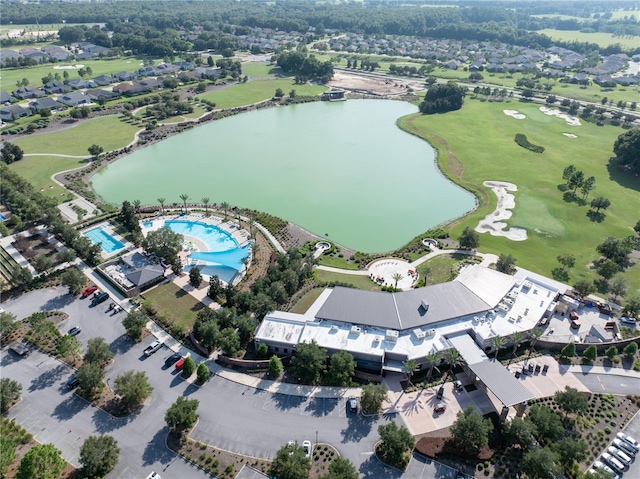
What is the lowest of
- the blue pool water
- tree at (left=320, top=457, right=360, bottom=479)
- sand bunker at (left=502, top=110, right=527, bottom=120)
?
the blue pool water

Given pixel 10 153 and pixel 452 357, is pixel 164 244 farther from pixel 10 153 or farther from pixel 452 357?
pixel 10 153

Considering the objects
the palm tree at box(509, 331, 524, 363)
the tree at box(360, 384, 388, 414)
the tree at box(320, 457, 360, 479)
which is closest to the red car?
the tree at box(360, 384, 388, 414)

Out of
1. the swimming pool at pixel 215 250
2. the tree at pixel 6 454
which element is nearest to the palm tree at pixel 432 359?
the swimming pool at pixel 215 250

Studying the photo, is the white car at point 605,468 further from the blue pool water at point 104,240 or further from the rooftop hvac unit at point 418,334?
the blue pool water at point 104,240

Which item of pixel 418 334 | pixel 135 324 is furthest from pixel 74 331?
pixel 418 334

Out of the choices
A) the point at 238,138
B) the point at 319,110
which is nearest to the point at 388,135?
the point at 319,110

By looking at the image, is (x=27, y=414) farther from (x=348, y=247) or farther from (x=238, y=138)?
(x=238, y=138)

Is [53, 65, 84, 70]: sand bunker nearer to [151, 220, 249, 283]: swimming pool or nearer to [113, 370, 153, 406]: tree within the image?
[151, 220, 249, 283]: swimming pool
